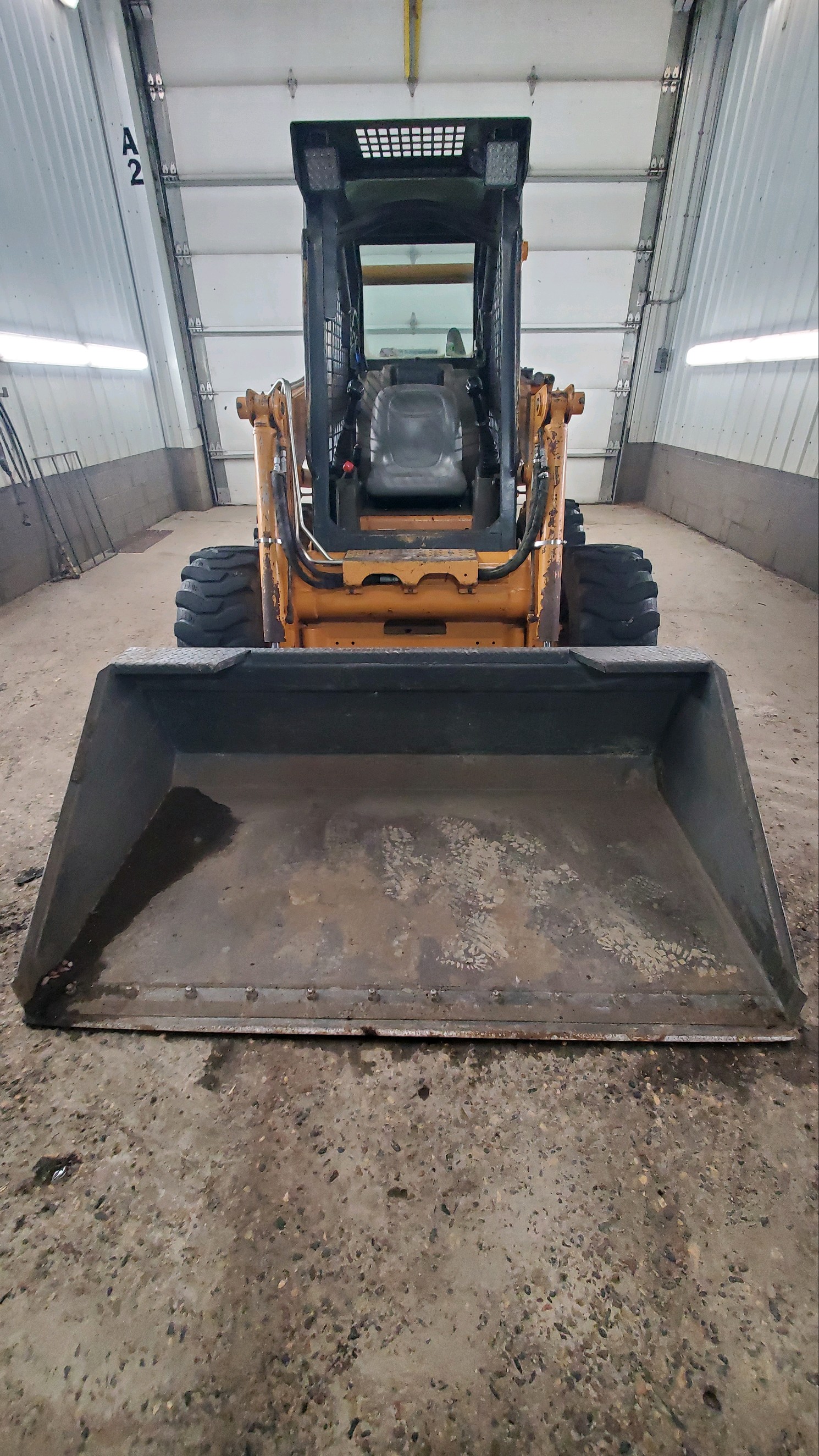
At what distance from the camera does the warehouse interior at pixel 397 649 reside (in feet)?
3.89

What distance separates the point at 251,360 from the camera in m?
8.87

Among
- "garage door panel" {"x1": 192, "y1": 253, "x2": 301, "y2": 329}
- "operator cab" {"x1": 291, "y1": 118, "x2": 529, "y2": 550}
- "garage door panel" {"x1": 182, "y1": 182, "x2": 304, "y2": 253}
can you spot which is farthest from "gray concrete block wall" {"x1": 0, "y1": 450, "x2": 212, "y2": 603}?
"operator cab" {"x1": 291, "y1": 118, "x2": 529, "y2": 550}

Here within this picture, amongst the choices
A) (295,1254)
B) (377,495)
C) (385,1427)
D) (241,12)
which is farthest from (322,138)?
(241,12)

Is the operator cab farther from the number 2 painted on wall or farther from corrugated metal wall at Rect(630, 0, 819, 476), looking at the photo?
the number 2 painted on wall

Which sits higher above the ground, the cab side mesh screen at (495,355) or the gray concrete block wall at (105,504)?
the cab side mesh screen at (495,355)

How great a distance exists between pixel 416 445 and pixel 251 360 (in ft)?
23.3

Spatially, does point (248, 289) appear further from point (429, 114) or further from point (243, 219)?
point (429, 114)

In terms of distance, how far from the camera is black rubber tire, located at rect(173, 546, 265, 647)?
3.24 meters

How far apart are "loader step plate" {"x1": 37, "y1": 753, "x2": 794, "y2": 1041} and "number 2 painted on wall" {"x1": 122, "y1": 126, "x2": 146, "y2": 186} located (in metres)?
8.79

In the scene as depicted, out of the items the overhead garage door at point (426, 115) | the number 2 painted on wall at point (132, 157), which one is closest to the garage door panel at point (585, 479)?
the overhead garage door at point (426, 115)

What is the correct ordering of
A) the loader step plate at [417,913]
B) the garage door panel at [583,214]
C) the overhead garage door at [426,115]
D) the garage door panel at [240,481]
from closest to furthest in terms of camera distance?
the loader step plate at [417,913] < the overhead garage door at [426,115] < the garage door panel at [583,214] < the garage door panel at [240,481]

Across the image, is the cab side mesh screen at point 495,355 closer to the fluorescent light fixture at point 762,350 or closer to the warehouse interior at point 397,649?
the warehouse interior at point 397,649

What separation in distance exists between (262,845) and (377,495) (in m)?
1.90

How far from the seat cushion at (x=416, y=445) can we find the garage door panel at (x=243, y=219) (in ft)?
21.4
